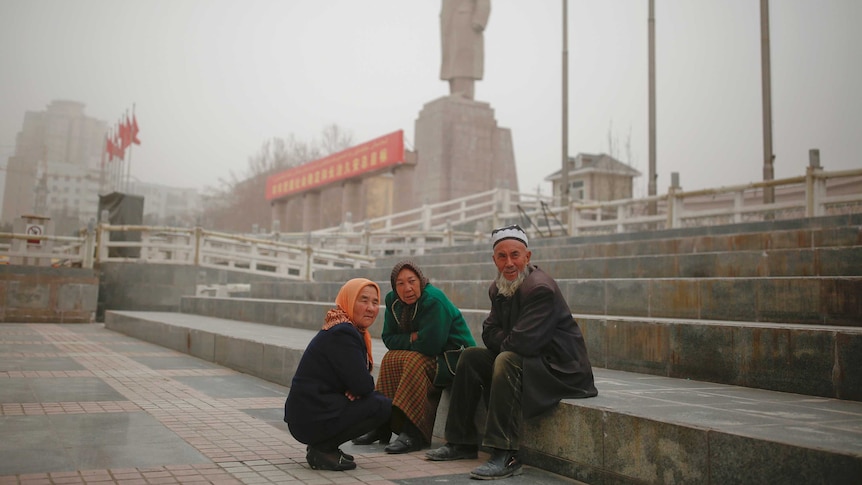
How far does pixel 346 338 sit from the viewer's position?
4.01m

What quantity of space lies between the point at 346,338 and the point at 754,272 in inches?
198

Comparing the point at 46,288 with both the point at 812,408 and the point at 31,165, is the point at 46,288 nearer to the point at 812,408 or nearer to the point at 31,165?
the point at 812,408

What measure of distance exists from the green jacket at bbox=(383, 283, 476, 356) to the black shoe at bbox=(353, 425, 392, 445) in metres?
0.58

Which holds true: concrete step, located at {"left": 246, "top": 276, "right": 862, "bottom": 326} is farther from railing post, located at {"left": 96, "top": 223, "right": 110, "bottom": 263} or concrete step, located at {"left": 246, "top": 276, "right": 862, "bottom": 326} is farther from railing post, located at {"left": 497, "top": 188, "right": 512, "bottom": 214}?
railing post, located at {"left": 497, "top": 188, "right": 512, "bottom": 214}

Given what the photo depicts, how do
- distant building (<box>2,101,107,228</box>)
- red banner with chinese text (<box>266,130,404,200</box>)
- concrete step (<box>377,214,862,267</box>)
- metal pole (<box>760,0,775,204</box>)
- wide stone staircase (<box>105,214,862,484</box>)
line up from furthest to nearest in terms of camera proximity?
Answer: distant building (<box>2,101,107,228</box>) < red banner with chinese text (<box>266,130,404,200</box>) < metal pole (<box>760,0,775,204</box>) < concrete step (<box>377,214,862,267</box>) < wide stone staircase (<box>105,214,862,484</box>)

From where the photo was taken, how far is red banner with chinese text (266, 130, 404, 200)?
3381 centimetres

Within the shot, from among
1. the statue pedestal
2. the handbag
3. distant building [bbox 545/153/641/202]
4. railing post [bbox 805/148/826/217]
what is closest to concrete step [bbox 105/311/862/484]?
the handbag

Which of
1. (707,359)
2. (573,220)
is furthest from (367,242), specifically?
Answer: (707,359)

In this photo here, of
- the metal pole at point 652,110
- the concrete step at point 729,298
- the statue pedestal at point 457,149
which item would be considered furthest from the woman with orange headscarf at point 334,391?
the statue pedestal at point 457,149

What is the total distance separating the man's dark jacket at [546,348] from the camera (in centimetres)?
396

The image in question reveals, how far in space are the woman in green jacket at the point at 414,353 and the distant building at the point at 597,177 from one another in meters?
29.8

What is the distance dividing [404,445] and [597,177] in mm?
37195

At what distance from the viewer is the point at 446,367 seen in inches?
184

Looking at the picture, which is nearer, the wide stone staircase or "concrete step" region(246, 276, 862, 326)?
the wide stone staircase
